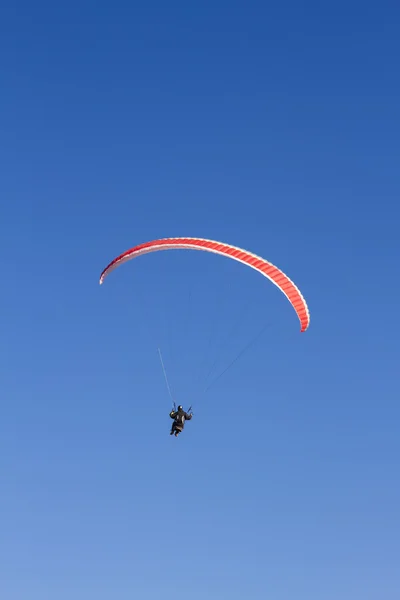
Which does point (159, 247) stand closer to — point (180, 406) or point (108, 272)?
point (108, 272)

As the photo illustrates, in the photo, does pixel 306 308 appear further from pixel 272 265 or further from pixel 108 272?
pixel 108 272

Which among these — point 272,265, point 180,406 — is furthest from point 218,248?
point 180,406

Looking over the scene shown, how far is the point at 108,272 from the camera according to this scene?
72.4m

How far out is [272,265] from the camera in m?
69.8

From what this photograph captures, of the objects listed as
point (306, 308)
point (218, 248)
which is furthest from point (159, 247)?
point (306, 308)

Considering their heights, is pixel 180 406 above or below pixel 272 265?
below

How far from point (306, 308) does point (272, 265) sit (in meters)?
2.75

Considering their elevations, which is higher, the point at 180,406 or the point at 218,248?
the point at 218,248

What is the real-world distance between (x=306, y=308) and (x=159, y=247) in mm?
7547

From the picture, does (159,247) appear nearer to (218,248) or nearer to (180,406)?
(218,248)

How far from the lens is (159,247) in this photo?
70625mm

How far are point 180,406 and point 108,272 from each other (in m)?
7.42

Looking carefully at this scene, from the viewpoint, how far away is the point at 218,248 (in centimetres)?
7000

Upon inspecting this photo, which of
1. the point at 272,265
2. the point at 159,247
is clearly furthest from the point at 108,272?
the point at 272,265
